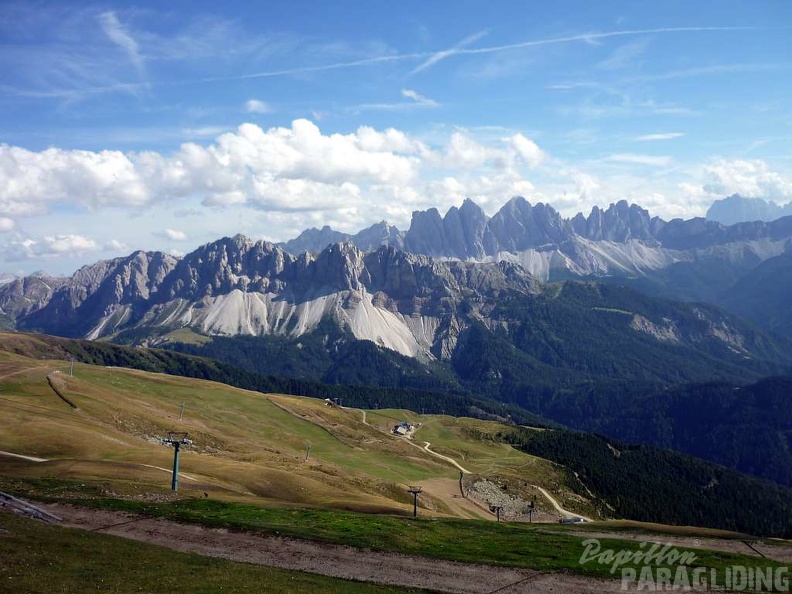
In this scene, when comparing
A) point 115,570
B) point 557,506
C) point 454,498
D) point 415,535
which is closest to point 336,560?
point 415,535

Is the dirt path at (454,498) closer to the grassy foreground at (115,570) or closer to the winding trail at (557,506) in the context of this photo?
the winding trail at (557,506)

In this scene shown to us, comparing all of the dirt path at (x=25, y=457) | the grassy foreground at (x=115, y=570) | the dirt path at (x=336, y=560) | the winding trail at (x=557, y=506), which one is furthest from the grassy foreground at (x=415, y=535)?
the winding trail at (x=557, y=506)

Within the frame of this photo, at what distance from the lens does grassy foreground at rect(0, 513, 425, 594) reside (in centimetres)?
3297

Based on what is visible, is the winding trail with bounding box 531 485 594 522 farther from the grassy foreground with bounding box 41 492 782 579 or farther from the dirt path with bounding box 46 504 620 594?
the dirt path with bounding box 46 504 620 594

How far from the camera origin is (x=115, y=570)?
120ft

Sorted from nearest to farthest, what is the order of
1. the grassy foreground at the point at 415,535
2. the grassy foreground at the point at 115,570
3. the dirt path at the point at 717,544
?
1. the grassy foreground at the point at 115,570
2. the grassy foreground at the point at 415,535
3. the dirt path at the point at 717,544

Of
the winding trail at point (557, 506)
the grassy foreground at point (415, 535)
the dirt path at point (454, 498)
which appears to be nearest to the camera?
the grassy foreground at point (415, 535)

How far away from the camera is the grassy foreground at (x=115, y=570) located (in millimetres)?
32969

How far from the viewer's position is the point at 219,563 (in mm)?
41219

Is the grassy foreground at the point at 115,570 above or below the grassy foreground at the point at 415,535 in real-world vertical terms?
above

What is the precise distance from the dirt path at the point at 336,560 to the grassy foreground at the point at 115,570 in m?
2.43

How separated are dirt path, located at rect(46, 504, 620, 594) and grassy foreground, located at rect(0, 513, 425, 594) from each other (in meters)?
2.43

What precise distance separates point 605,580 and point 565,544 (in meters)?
10.9

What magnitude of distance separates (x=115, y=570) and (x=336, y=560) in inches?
642
